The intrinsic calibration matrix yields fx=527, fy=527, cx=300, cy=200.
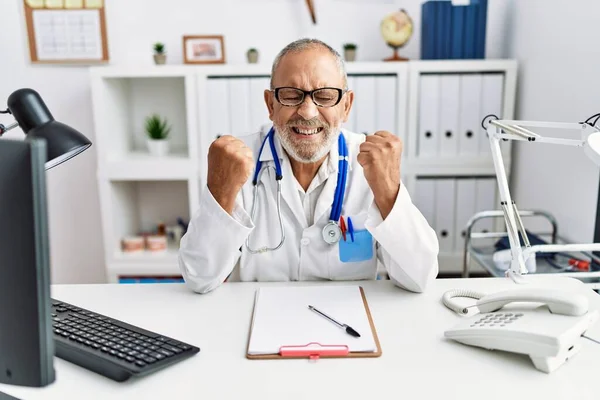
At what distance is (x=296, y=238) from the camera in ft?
4.89

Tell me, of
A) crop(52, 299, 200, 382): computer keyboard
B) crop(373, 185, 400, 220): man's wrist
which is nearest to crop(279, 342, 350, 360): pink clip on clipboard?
crop(52, 299, 200, 382): computer keyboard

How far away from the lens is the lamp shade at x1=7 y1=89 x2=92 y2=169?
895 millimetres

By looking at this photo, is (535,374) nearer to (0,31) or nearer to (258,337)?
(258,337)

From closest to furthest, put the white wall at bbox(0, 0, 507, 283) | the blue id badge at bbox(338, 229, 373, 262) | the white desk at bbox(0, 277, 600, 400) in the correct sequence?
the white desk at bbox(0, 277, 600, 400) < the blue id badge at bbox(338, 229, 373, 262) < the white wall at bbox(0, 0, 507, 283)

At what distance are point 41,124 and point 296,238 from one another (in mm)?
765

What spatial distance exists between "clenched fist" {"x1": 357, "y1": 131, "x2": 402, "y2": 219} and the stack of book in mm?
1397

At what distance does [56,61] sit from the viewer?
263 cm

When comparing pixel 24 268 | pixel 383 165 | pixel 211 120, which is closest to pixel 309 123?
pixel 383 165

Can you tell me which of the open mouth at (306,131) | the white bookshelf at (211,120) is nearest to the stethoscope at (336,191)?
the open mouth at (306,131)

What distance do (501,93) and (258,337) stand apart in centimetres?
191

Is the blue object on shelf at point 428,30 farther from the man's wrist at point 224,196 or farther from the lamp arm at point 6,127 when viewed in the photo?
the lamp arm at point 6,127

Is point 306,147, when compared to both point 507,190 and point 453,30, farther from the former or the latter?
point 453,30

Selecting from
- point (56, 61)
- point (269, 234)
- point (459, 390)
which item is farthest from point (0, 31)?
point (459, 390)

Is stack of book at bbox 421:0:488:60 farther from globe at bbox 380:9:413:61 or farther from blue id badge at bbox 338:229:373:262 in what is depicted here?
blue id badge at bbox 338:229:373:262
